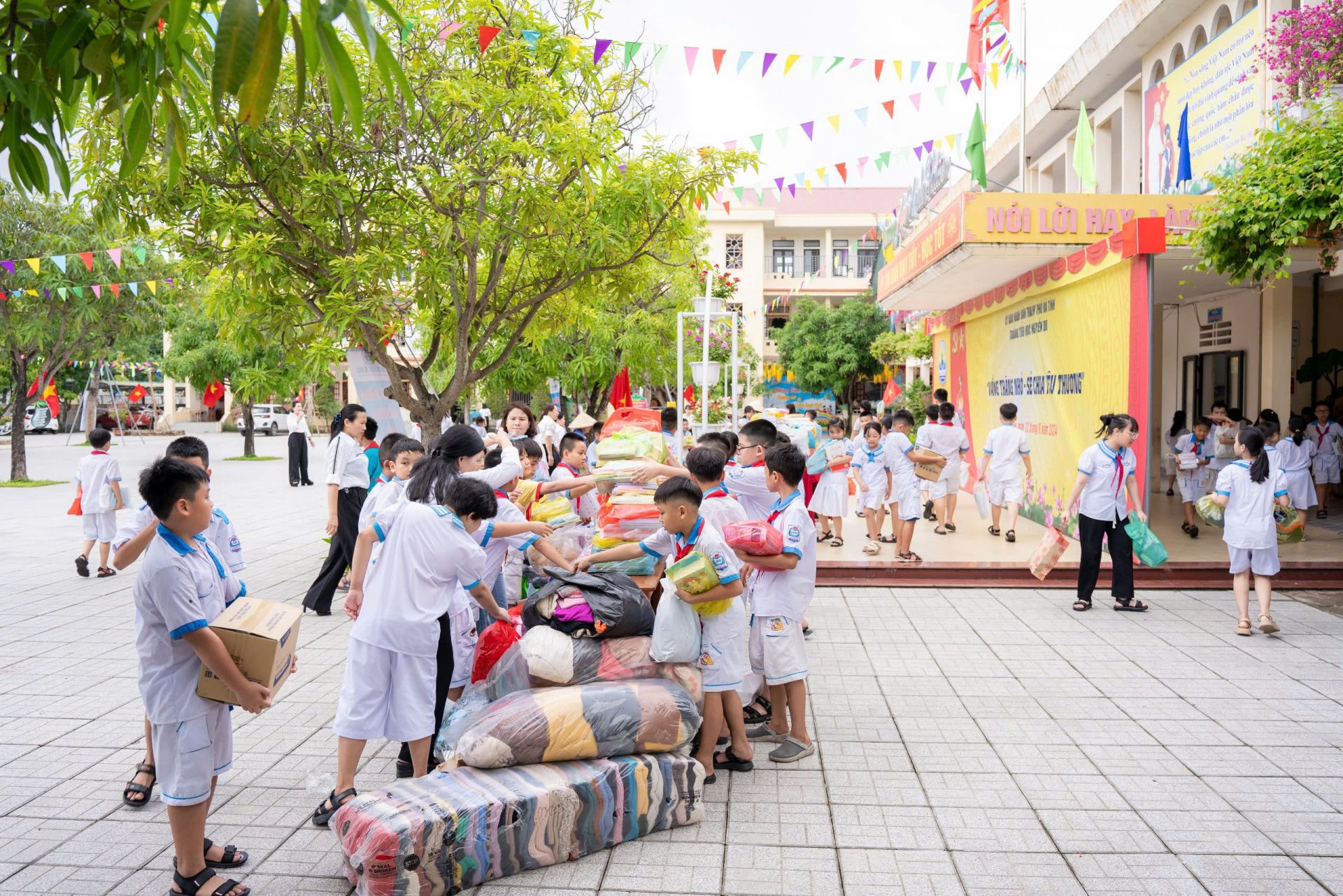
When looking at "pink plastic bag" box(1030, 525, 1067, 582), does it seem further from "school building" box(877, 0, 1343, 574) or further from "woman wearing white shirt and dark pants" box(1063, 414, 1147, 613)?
"school building" box(877, 0, 1343, 574)

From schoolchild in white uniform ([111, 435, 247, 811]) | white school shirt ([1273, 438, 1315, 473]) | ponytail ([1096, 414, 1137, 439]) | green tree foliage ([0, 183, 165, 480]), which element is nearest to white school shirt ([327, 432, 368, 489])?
schoolchild in white uniform ([111, 435, 247, 811])

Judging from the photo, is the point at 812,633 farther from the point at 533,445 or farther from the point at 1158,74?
the point at 1158,74

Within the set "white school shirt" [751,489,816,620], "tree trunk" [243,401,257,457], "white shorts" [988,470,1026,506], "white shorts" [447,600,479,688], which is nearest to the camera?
"white shorts" [447,600,479,688]

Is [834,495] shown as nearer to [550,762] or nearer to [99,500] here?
[550,762]

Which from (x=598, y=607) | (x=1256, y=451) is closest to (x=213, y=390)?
(x=598, y=607)

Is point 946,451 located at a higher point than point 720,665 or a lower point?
higher

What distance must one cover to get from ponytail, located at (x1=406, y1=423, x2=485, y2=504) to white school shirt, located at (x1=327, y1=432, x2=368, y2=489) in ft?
11.3

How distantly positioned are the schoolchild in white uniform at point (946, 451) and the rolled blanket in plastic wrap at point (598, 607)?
→ 6537mm

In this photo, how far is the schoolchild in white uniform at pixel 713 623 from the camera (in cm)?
390

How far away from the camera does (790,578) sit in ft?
14.2

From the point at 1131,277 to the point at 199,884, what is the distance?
8.26 m

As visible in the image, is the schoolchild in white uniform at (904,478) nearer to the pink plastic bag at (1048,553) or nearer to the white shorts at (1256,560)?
the pink plastic bag at (1048,553)

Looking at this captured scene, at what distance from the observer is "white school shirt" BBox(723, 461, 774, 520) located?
18.6ft

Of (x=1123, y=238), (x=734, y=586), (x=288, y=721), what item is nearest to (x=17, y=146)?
(x=734, y=586)
